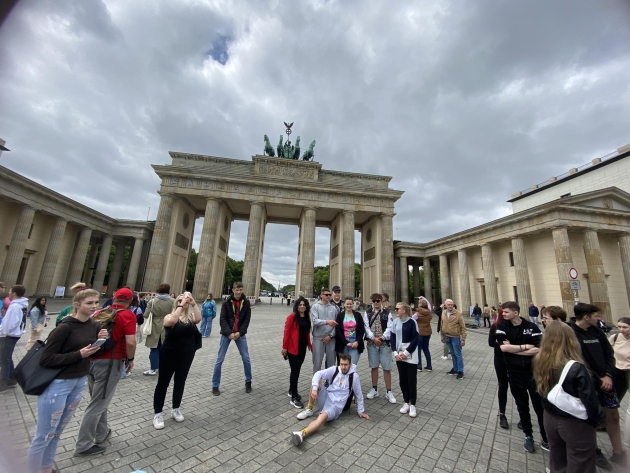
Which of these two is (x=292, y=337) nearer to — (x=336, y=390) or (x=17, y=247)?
(x=336, y=390)

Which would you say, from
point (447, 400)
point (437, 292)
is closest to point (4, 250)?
point (447, 400)

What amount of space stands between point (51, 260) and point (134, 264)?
6.84 metres

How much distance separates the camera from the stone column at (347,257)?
28.7 metres

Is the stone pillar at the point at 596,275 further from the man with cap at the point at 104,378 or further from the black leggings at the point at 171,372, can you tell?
the man with cap at the point at 104,378

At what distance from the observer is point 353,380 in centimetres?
421

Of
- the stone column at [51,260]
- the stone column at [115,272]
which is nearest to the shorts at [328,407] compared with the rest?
the stone column at [51,260]

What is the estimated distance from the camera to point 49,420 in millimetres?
2498

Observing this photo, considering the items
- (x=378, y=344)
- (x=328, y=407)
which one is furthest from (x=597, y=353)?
(x=328, y=407)

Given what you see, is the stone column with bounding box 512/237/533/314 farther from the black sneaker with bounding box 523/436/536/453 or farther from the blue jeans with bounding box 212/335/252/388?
the blue jeans with bounding box 212/335/252/388

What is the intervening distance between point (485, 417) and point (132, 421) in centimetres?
561

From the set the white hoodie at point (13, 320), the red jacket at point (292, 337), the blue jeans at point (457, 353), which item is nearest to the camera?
the white hoodie at point (13, 320)

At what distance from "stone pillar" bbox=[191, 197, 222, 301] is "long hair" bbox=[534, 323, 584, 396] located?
87.4 ft

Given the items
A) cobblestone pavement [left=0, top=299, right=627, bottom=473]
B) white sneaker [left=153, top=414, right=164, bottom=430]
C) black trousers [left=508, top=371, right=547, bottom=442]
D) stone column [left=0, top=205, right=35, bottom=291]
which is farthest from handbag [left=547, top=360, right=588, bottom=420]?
stone column [left=0, top=205, right=35, bottom=291]

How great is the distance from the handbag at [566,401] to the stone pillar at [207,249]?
26.8 m
